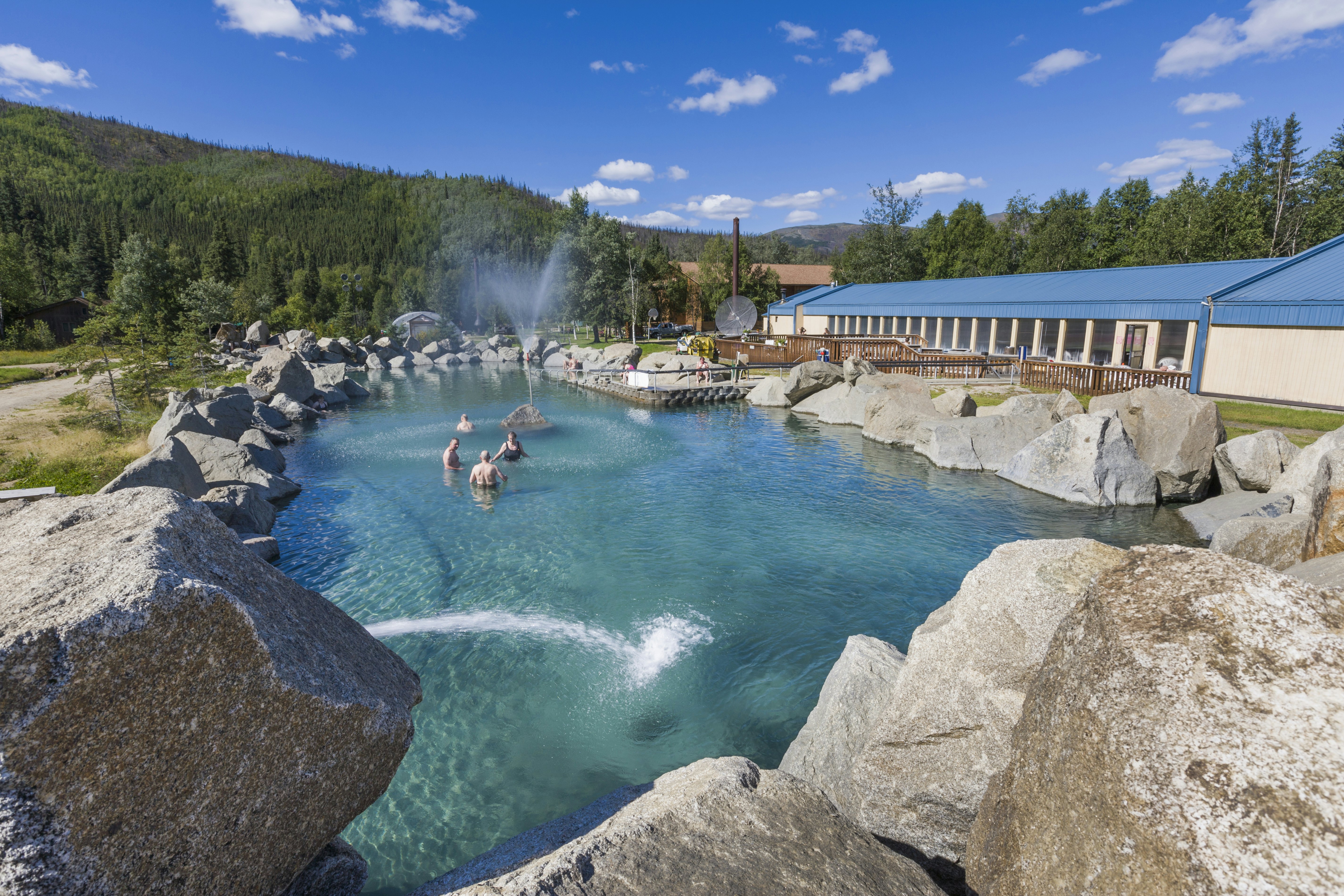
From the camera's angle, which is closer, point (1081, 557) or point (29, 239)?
point (1081, 557)

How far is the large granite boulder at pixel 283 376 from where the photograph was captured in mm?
34344

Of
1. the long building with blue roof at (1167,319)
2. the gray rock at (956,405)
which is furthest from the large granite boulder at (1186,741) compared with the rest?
the long building with blue roof at (1167,319)

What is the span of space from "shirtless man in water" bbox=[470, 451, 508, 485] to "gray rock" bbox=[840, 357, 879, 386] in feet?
62.1

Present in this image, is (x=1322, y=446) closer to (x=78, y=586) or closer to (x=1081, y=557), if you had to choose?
(x=1081, y=557)

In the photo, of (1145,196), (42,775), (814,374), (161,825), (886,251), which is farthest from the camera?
(886,251)

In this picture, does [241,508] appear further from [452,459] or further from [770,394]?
[770,394]

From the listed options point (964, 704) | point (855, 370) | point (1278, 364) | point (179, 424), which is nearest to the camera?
point (964, 704)

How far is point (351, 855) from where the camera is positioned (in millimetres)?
4051

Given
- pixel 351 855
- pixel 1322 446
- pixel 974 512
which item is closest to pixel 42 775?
pixel 351 855

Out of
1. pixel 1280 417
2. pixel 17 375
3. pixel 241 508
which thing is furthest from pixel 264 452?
pixel 1280 417

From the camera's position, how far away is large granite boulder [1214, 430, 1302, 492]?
1606 centimetres

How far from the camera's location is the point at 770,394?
→ 114 ft

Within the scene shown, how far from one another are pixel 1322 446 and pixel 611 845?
18440 mm

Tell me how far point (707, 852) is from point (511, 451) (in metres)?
19.5
